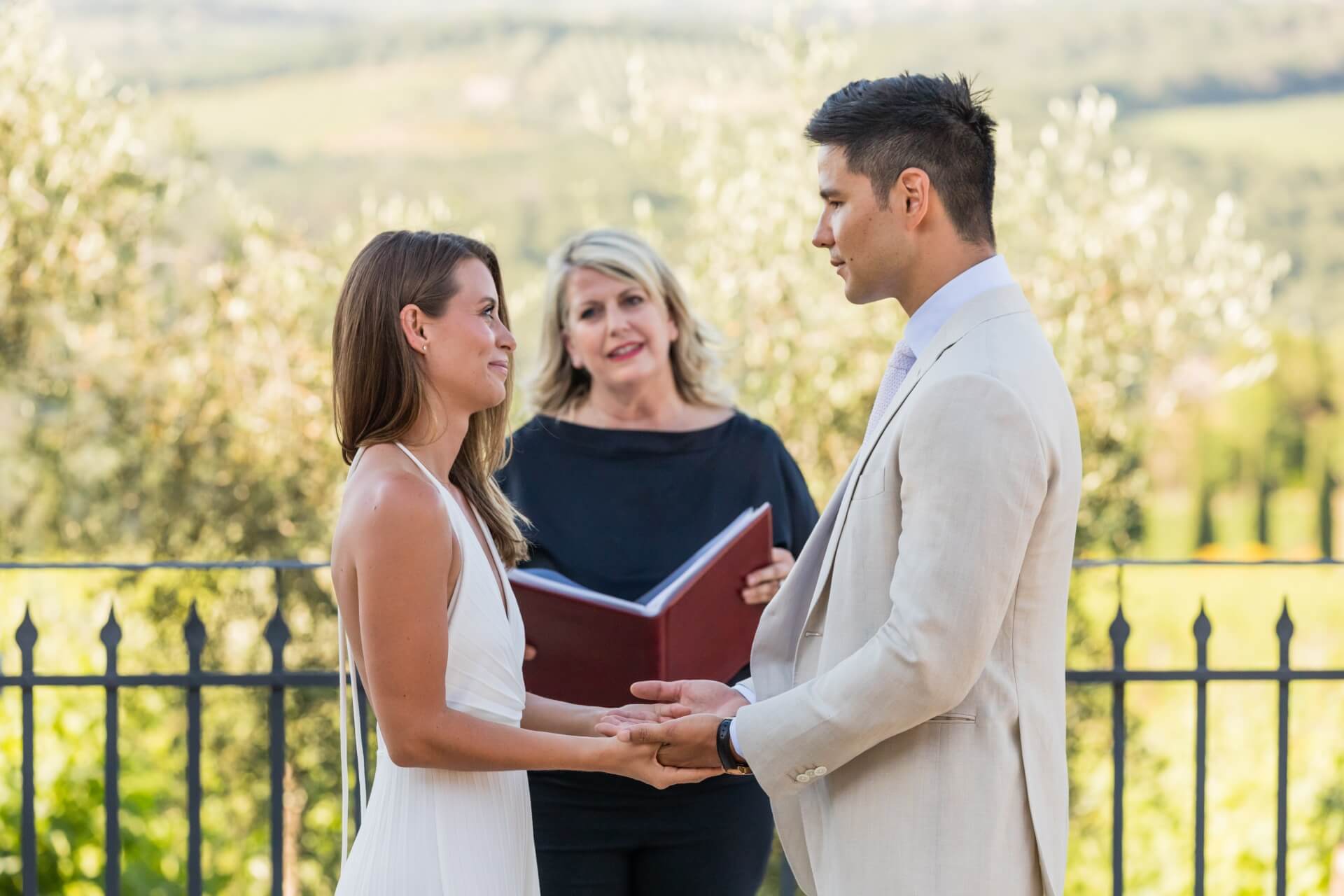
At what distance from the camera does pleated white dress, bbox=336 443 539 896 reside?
6.60 ft

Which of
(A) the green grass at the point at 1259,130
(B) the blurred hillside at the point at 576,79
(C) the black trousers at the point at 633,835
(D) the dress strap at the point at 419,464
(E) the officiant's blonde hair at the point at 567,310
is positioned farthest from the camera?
(A) the green grass at the point at 1259,130

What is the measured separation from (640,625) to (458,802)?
49 centimetres

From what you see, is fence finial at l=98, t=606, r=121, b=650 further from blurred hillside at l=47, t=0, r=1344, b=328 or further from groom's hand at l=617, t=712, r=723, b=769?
blurred hillside at l=47, t=0, r=1344, b=328

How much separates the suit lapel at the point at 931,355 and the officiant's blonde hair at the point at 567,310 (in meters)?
1.27

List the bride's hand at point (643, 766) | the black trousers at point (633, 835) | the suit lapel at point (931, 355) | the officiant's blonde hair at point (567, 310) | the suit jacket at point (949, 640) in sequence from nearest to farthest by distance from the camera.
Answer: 1. the suit jacket at point (949, 640)
2. the suit lapel at point (931, 355)
3. the bride's hand at point (643, 766)
4. the black trousers at point (633, 835)
5. the officiant's blonde hair at point (567, 310)

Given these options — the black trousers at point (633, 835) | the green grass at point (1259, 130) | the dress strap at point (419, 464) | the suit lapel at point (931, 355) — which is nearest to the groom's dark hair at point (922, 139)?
the suit lapel at point (931, 355)

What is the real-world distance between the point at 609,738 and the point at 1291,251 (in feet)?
36.5

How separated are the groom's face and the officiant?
88cm

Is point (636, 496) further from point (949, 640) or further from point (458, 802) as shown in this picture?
point (949, 640)

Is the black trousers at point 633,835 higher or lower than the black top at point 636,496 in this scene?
lower

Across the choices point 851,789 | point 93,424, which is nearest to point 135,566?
point 851,789

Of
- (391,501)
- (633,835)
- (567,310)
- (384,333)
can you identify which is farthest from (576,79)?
(391,501)

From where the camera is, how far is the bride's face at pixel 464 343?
6.82 ft

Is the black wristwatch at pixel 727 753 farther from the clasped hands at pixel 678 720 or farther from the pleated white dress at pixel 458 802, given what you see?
the pleated white dress at pixel 458 802
